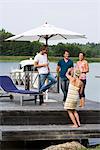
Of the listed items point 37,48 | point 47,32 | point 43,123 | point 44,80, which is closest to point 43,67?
point 44,80

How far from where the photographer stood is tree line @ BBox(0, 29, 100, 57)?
44.6ft

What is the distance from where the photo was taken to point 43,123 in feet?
33.6

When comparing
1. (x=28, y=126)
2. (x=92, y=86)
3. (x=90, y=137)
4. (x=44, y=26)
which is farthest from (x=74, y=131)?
(x=92, y=86)

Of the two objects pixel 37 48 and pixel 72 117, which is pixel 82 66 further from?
pixel 37 48

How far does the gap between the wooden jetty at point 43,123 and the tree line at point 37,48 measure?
1945mm

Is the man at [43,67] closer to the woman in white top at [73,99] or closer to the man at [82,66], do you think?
the man at [82,66]

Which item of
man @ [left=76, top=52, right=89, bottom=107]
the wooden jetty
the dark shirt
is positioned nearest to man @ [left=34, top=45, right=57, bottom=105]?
the dark shirt

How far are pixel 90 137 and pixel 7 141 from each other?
1655mm

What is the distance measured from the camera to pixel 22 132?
371 inches

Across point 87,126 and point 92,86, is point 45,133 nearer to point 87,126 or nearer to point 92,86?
point 87,126

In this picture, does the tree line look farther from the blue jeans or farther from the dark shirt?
the blue jeans

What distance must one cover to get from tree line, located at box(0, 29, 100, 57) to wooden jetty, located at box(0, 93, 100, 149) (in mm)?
1945

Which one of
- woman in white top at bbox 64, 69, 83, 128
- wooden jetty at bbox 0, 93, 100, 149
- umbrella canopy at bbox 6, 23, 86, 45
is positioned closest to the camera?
wooden jetty at bbox 0, 93, 100, 149

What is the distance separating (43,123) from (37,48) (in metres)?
6.67
